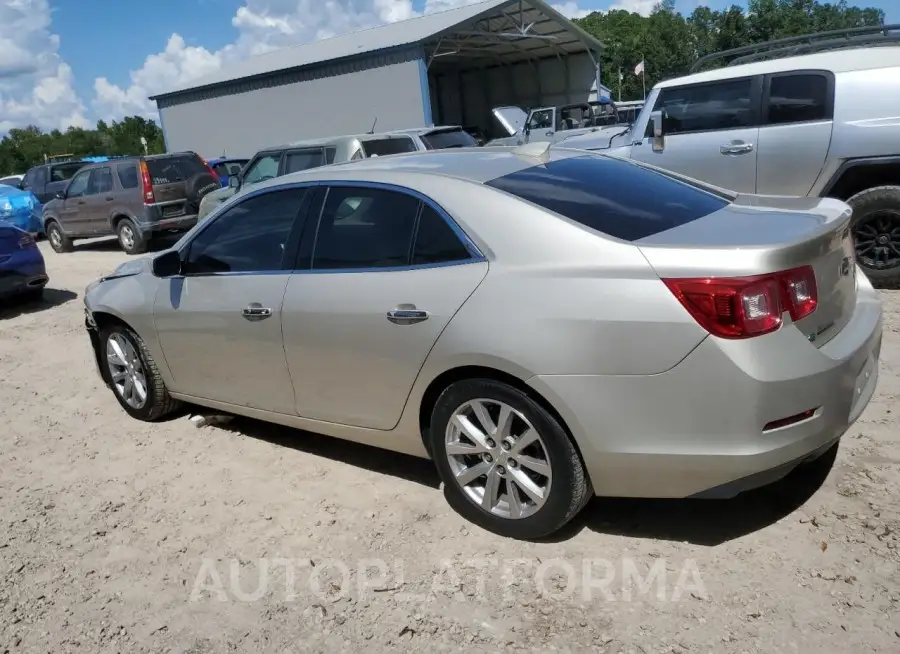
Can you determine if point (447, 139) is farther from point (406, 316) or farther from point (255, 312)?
point (406, 316)

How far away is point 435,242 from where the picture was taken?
329 cm

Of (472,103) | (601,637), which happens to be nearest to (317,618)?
(601,637)

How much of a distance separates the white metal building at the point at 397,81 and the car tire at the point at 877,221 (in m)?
15.8

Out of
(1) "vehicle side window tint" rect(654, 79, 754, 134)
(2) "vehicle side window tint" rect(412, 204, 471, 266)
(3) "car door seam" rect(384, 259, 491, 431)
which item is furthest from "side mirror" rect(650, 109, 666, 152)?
(3) "car door seam" rect(384, 259, 491, 431)

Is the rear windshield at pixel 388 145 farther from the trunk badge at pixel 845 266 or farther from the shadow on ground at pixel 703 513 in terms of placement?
the trunk badge at pixel 845 266

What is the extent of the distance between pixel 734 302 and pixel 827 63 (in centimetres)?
526

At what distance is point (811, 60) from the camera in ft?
22.4

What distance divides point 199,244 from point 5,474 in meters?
1.81

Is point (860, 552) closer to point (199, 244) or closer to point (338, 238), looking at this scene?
point (338, 238)

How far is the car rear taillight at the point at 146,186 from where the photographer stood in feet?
43.3

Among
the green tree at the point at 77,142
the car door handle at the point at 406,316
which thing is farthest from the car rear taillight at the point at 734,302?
the green tree at the point at 77,142

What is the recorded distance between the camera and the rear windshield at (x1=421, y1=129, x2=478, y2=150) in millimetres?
10508

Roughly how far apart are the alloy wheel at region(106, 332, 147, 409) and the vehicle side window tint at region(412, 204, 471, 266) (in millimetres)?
2471
